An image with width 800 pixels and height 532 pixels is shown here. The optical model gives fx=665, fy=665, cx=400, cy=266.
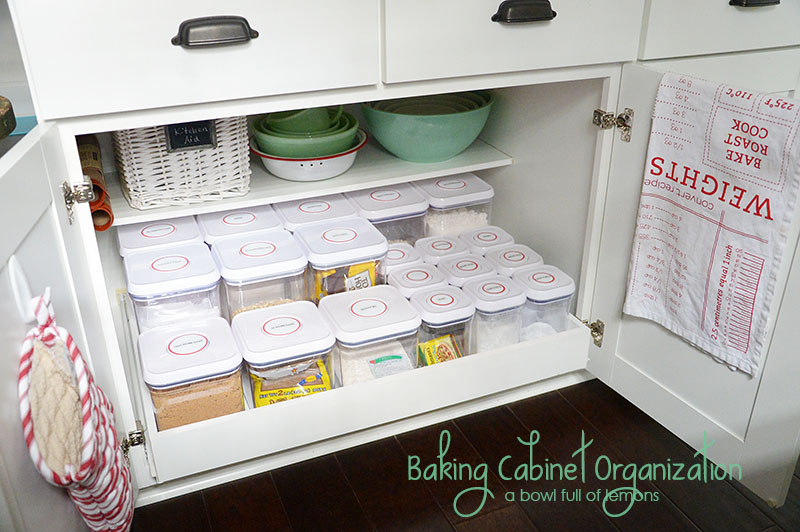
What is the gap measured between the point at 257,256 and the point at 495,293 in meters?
0.46

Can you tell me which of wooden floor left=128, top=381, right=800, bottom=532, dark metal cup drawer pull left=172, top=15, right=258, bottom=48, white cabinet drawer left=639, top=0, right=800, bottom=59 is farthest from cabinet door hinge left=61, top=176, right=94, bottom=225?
white cabinet drawer left=639, top=0, right=800, bottom=59

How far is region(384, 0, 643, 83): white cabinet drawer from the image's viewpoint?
3.23 feet

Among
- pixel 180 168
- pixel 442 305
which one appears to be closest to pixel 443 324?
pixel 442 305

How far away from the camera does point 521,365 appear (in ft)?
4.12

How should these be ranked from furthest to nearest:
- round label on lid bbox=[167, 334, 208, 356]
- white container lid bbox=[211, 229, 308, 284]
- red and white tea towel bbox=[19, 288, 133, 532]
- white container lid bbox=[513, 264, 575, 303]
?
white container lid bbox=[513, 264, 575, 303] < white container lid bbox=[211, 229, 308, 284] < round label on lid bbox=[167, 334, 208, 356] < red and white tea towel bbox=[19, 288, 133, 532]

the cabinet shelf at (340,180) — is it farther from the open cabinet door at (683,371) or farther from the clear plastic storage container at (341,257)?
the open cabinet door at (683,371)

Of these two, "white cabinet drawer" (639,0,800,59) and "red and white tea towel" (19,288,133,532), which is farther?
"white cabinet drawer" (639,0,800,59)

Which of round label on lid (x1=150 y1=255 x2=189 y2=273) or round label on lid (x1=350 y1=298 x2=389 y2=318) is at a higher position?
round label on lid (x1=150 y1=255 x2=189 y2=273)

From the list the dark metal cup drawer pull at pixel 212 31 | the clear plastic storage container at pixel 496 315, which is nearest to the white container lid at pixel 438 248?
the clear plastic storage container at pixel 496 315

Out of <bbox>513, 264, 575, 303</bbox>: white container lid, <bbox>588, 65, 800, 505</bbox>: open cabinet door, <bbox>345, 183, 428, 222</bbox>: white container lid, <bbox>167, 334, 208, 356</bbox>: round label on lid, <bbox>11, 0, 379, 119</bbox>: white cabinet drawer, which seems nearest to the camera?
<bbox>11, 0, 379, 119</bbox>: white cabinet drawer

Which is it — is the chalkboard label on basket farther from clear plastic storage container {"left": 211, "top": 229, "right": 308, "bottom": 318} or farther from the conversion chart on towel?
the conversion chart on towel

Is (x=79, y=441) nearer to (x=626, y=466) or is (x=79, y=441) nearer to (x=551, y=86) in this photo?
(x=626, y=466)

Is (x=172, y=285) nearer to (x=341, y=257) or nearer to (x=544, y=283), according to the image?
(x=341, y=257)

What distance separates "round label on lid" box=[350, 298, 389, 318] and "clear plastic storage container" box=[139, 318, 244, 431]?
23 centimetres
